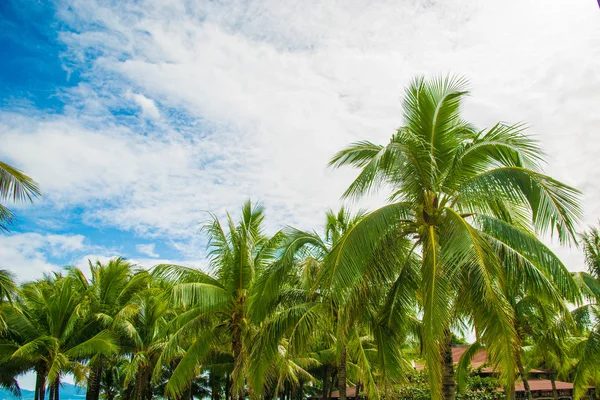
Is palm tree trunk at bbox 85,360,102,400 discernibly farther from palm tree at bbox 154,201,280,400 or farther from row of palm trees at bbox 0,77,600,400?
palm tree at bbox 154,201,280,400

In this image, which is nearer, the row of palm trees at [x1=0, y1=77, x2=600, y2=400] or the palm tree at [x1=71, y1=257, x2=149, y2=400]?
the row of palm trees at [x1=0, y1=77, x2=600, y2=400]

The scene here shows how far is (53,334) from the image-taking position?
17188mm

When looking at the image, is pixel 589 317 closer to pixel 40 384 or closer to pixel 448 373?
pixel 448 373

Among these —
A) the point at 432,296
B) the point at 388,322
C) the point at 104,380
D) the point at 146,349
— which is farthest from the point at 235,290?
the point at 104,380

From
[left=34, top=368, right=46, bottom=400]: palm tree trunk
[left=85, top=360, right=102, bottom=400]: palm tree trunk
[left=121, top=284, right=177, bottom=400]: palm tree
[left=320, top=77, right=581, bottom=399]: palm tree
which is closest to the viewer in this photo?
[left=320, top=77, right=581, bottom=399]: palm tree

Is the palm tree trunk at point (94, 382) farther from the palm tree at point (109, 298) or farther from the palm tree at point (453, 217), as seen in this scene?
the palm tree at point (453, 217)

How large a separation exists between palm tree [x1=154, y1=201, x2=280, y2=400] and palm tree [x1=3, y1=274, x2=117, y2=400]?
16.2 feet

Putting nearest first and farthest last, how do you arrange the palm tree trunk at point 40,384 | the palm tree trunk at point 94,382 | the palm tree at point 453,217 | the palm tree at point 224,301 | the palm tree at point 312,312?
the palm tree at point 453,217, the palm tree at point 312,312, the palm tree at point 224,301, the palm tree trunk at point 40,384, the palm tree trunk at point 94,382

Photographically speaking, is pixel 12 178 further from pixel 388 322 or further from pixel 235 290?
Answer: pixel 388 322

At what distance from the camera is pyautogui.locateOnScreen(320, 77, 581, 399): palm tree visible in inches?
280

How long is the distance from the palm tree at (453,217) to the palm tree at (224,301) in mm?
5315

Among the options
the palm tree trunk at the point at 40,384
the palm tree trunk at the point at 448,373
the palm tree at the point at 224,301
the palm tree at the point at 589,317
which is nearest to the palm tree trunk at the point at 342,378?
the palm tree at the point at 224,301

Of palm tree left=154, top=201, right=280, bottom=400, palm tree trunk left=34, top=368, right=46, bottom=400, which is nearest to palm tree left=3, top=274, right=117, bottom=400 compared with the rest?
palm tree trunk left=34, top=368, right=46, bottom=400

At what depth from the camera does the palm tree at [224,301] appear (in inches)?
508
